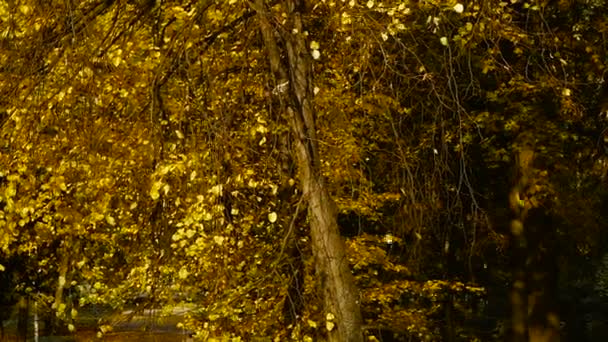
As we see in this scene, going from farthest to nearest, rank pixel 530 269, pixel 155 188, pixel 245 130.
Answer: pixel 530 269 < pixel 245 130 < pixel 155 188

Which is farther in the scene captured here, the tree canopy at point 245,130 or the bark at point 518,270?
the bark at point 518,270

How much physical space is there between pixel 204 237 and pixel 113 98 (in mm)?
1877

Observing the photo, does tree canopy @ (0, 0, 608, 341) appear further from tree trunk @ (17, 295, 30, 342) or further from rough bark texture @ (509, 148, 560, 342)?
tree trunk @ (17, 295, 30, 342)

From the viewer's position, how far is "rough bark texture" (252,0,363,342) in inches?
302

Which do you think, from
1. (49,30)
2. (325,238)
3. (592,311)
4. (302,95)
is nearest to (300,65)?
(302,95)

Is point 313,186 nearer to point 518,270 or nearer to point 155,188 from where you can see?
point 155,188

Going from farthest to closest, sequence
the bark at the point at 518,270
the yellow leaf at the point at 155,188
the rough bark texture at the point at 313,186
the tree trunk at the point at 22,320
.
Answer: the tree trunk at the point at 22,320
the bark at the point at 518,270
the rough bark texture at the point at 313,186
the yellow leaf at the point at 155,188

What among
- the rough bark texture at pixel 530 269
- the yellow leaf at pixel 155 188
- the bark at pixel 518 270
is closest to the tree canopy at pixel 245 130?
the yellow leaf at pixel 155 188

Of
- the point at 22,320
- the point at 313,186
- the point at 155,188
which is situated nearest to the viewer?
the point at 155,188

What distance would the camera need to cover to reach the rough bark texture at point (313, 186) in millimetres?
7676

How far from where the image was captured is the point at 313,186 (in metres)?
7.73

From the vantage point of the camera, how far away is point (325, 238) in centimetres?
780

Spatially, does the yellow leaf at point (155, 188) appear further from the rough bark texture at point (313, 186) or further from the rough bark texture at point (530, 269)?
the rough bark texture at point (530, 269)

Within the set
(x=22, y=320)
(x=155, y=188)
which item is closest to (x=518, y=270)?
(x=155, y=188)
